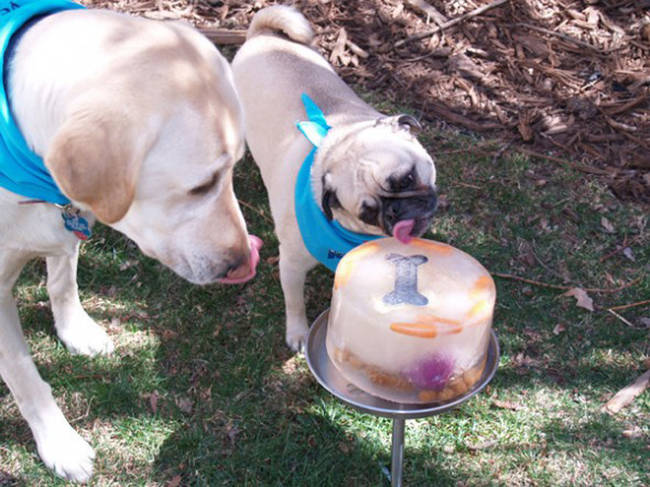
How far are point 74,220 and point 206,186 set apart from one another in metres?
0.63

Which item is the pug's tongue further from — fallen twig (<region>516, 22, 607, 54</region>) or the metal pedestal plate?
fallen twig (<region>516, 22, 607, 54</region>)

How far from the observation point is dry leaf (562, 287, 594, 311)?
147 inches

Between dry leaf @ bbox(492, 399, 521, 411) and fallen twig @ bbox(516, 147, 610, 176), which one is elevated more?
fallen twig @ bbox(516, 147, 610, 176)

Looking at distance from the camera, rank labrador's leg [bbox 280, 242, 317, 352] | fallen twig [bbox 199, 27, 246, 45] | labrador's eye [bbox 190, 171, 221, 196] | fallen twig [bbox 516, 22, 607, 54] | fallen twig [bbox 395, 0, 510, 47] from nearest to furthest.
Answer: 1. labrador's eye [bbox 190, 171, 221, 196]
2. labrador's leg [bbox 280, 242, 317, 352]
3. fallen twig [bbox 516, 22, 607, 54]
4. fallen twig [bbox 199, 27, 246, 45]
5. fallen twig [bbox 395, 0, 510, 47]

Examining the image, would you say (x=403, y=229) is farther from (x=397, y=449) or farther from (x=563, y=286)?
(x=563, y=286)

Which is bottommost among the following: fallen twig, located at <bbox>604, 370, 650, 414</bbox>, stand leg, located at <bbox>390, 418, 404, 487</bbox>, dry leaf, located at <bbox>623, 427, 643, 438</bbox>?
dry leaf, located at <bbox>623, 427, 643, 438</bbox>

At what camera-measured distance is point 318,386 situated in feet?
11.1

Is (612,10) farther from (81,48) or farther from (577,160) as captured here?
(81,48)

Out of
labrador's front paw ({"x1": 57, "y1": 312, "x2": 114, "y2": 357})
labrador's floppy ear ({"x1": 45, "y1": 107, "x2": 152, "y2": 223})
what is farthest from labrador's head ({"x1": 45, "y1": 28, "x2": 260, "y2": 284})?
labrador's front paw ({"x1": 57, "y1": 312, "x2": 114, "y2": 357})

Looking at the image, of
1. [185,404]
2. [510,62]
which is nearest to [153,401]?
[185,404]

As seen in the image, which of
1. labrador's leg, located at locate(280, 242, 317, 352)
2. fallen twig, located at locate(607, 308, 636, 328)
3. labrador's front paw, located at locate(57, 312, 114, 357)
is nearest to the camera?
labrador's leg, located at locate(280, 242, 317, 352)

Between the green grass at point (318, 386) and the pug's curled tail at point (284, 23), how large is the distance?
1149 millimetres

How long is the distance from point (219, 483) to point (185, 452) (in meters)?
0.24

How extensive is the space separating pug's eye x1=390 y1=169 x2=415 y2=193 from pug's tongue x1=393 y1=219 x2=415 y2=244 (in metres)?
0.16
